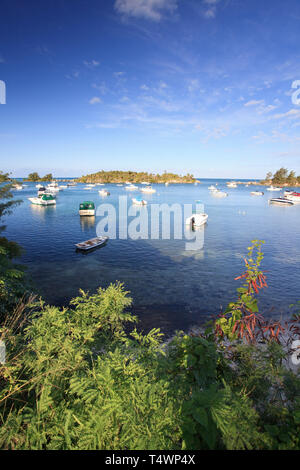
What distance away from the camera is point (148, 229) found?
4241 centimetres

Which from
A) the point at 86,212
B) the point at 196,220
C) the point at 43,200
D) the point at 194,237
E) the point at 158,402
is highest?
the point at 43,200

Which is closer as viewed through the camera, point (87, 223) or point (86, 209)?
point (87, 223)

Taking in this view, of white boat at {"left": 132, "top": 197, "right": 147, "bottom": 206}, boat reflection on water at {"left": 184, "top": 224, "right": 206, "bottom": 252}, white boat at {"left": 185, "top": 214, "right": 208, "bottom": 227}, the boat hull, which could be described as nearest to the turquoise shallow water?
boat reflection on water at {"left": 184, "top": 224, "right": 206, "bottom": 252}

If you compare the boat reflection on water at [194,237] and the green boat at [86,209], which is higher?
the green boat at [86,209]

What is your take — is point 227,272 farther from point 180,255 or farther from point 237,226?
point 237,226

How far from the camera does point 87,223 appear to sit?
1833 inches

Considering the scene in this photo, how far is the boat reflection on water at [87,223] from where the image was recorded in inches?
1690

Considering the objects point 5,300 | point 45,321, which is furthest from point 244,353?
point 5,300

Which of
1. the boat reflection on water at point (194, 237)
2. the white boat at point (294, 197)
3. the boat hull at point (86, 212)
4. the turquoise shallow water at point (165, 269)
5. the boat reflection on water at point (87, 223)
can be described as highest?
the white boat at point (294, 197)

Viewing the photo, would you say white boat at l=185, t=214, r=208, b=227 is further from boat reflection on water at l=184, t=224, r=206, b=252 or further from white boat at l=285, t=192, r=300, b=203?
white boat at l=285, t=192, r=300, b=203

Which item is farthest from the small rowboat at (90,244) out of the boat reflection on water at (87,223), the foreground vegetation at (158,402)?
the foreground vegetation at (158,402)

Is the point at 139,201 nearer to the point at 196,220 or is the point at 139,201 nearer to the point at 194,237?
the point at 196,220

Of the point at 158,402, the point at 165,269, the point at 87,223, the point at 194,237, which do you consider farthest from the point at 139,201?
the point at 158,402

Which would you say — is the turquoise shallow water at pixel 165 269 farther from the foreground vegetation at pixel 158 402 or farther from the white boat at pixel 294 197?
the white boat at pixel 294 197
